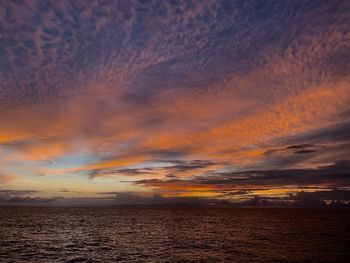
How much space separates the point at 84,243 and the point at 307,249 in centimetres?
3718

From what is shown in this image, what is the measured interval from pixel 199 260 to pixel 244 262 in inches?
224

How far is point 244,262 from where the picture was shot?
38594mm

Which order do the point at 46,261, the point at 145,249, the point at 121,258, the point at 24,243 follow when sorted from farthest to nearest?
1. the point at 24,243
2. the point at 145,249
3. the point at 121,258
4. the point at 46,261

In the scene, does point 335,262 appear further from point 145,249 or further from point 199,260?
point 145,249

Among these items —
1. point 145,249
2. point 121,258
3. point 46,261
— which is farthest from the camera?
point 145,249

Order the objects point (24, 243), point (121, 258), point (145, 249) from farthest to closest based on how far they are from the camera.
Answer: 1. point (24, 243)
2. point (145, 249)
3. point (121, 258)

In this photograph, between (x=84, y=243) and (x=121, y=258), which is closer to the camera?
(x=121, y=258)

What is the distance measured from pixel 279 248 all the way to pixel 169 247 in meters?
17.7

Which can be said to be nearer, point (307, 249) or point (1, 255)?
point (1, 255)

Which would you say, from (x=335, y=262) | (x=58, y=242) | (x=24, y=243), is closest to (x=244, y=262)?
(x=335, y=262)

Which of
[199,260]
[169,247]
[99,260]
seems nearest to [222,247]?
[169,247]

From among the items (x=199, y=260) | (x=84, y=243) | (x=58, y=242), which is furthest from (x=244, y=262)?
(x=58, y=242)

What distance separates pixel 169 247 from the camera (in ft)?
166

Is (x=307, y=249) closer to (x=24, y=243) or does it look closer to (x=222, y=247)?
(x=222, y=247)
